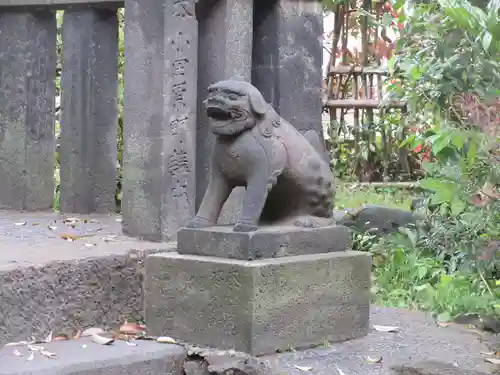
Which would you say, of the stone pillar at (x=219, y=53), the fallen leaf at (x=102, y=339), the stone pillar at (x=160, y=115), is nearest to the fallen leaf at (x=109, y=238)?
the stone pillar at (x=160, y=115)

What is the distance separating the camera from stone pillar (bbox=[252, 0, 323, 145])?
16.5 feet

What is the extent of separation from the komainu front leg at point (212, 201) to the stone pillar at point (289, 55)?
1316 millimetres

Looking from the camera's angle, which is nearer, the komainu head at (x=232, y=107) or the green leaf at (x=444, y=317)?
the komainu head at (x=232, y=107)

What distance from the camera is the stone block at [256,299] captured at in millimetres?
3541

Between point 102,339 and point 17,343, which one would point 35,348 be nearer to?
point 17,343

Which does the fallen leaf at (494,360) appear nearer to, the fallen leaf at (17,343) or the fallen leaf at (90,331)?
the fallen leaf at (90,331)

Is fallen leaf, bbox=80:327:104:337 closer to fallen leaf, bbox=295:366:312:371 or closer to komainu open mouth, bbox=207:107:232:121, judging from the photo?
fallen leaf, bbox=295:366:312:371

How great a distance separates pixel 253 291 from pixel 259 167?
0.53 meters

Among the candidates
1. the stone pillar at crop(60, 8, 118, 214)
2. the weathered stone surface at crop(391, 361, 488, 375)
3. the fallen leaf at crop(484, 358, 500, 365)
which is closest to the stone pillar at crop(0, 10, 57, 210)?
the stone pillar at crop(60, 8, 118, 214)

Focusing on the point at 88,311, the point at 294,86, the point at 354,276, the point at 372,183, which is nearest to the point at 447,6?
the point at 354,276

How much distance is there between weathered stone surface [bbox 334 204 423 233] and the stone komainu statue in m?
3.14

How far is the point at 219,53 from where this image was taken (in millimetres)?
4684

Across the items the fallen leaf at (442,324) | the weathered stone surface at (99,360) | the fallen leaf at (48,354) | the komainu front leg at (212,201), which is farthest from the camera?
the fallen leaf at (442,324)

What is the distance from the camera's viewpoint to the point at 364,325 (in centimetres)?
409
